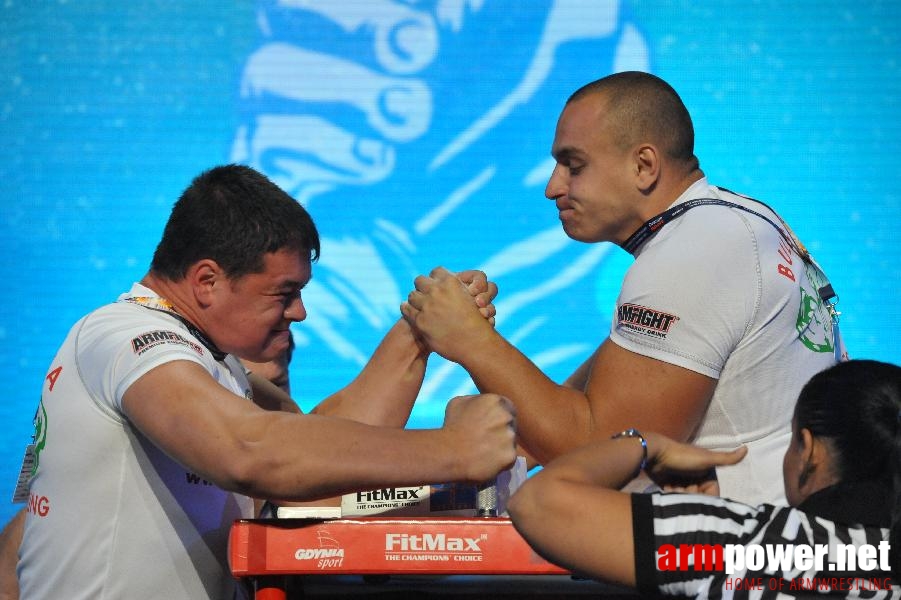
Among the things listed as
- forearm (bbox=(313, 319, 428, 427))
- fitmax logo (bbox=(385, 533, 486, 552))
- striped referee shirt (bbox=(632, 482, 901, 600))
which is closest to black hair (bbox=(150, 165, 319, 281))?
forearm (bbox=(313, 319, 428, 427))

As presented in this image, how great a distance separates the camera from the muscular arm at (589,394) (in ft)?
5.58

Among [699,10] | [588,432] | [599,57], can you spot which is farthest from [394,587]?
[699,10]

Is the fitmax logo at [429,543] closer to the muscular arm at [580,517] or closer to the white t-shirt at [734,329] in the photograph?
the muscular arm at [580,517]

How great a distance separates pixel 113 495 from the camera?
1.56m

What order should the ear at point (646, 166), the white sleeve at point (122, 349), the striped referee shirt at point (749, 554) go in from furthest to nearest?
1. the ear at point (646, 166)
2. the white sleeve at point (122, 349)
3. the striped referee shirt at point (749, 554)

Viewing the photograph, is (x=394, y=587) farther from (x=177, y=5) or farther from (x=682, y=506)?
(x=177, y=5)

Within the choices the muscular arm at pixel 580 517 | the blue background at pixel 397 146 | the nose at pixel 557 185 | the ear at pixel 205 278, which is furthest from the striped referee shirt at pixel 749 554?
the blue background at pixel 397 146

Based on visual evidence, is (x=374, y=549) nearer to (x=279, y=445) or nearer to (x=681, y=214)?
(x=279, y=445)

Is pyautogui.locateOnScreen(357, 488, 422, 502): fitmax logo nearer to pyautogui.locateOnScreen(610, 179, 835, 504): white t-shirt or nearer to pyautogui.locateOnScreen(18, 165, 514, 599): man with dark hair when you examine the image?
pyautogui.locateOnScreen(18, 165, 514, 599): man with dark hair

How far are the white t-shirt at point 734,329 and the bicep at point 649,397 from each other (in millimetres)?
19

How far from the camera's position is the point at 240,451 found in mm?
1389

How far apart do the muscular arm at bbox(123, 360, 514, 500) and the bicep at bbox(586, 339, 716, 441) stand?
321mm

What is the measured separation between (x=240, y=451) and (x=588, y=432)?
65cm

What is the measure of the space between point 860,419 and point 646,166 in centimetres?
83
